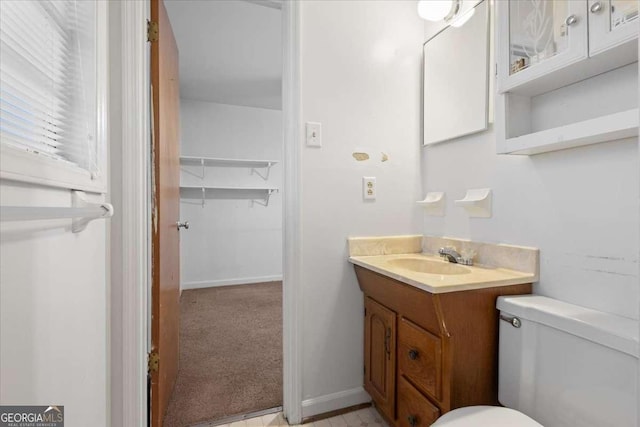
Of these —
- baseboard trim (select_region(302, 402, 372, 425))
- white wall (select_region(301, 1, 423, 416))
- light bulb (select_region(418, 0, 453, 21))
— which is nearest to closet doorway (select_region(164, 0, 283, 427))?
baseboard trim (select_region(302, 402, 372, 425))

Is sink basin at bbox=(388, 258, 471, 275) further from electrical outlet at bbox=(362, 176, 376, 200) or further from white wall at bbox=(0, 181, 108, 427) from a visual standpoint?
white wall at bbox=(0, 181, 108, 427)

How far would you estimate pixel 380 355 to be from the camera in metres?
1.44

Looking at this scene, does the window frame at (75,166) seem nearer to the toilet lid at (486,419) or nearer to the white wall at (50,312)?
the white wall at (50,312)

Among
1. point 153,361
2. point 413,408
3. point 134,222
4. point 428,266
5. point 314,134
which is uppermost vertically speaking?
point 314,134

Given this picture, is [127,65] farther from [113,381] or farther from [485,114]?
[485,114]

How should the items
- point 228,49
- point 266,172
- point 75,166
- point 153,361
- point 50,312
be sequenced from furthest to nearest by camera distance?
point 266,172, point 228,49, point 153,361, point 75,166, point 50,312

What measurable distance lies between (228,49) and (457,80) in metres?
2.13

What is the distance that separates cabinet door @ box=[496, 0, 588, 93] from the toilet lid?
1.07 metres

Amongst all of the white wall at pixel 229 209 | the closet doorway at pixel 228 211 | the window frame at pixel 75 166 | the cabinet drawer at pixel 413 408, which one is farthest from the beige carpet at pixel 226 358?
the window frame at pixel 75 166

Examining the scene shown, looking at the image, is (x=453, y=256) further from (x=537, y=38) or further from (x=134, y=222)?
(x=134, y=222)

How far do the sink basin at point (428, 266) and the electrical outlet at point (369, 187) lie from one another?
1.21 feet

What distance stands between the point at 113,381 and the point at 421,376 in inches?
47.4

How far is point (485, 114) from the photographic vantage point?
1366 mm

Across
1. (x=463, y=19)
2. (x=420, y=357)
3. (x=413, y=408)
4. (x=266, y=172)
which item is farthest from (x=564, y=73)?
(x=266, y=172)
